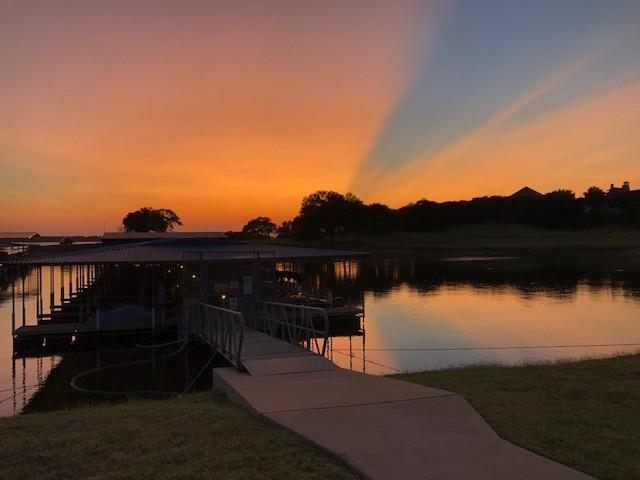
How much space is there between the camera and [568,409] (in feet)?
22.2

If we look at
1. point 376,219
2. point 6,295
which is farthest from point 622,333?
point 376,219

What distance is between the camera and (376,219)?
116 meters

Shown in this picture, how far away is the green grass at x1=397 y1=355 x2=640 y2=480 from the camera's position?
5043 millimetres

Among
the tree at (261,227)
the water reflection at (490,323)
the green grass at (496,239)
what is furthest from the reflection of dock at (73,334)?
the tree at (261,227)

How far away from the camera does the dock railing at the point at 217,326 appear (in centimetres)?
1150

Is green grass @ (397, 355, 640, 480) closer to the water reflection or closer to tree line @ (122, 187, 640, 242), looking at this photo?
the water reflection

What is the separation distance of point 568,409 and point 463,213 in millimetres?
128774

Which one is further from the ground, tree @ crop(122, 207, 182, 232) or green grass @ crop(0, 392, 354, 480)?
tree @ crop(122, 207, 182, 232)

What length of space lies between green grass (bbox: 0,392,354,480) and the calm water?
21.3ft

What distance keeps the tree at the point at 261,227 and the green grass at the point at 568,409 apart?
18183cm

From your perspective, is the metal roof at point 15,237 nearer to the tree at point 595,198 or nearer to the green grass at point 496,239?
the green grass at point 496,239

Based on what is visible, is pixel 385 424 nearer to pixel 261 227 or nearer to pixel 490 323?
pixel 490 323

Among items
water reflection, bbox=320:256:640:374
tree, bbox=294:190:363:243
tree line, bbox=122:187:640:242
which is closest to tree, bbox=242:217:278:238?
tree line, bbox=122:187:640:242

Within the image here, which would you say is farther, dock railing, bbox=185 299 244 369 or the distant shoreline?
the distant shoreline
